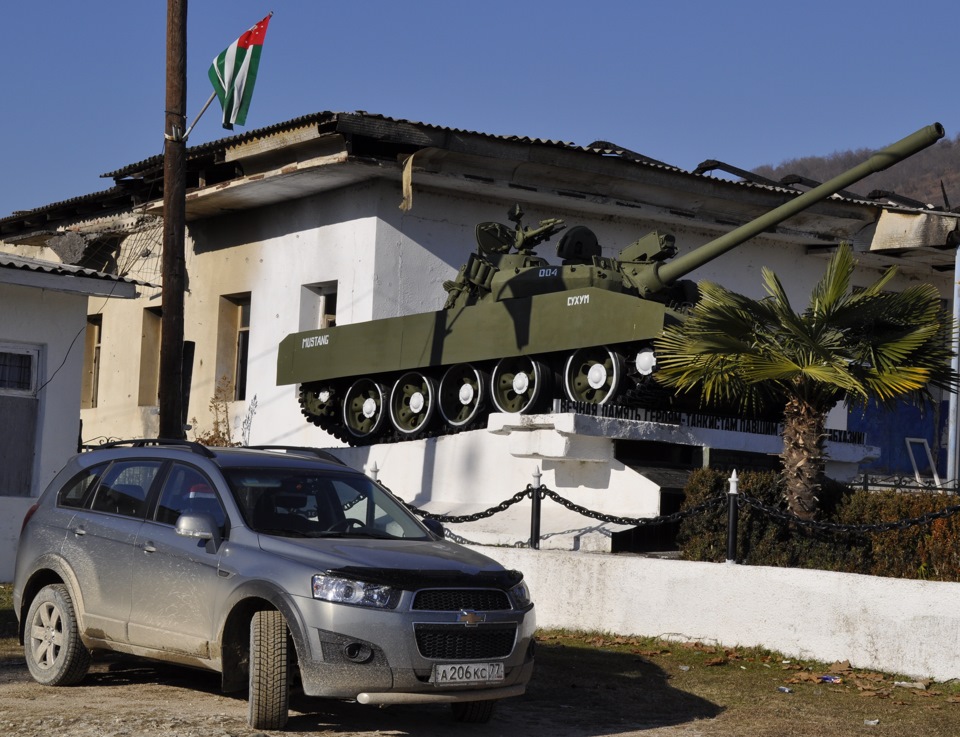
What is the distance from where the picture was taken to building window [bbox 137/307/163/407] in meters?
25.4

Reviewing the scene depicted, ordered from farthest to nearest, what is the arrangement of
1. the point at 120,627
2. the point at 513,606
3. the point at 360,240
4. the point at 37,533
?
1. the point at 360,240
2. the point at 37,533
3. the point at 120,627
4. the point at 513,606

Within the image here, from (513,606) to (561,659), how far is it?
312 centimetres

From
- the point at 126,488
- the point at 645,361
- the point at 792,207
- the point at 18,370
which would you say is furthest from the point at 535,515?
the point at 18,370

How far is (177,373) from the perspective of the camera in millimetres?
13070

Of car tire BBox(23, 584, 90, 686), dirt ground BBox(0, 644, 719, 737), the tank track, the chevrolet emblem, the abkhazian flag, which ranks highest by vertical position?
the abkhazian flag

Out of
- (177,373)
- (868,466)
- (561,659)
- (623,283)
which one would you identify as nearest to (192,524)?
(561,659)

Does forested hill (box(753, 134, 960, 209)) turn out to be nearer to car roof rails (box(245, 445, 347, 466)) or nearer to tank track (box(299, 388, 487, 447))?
tank track (box(299, 388, 487, 447))

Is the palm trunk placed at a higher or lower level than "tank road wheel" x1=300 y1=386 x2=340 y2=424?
lower

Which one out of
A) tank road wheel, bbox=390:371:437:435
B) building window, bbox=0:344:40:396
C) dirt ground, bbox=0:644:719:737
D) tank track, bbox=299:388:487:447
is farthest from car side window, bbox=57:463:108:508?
tank road wheel, bbox=390:371:437:435

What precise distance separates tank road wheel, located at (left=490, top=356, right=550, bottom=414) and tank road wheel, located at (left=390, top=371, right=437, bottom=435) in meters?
1.29

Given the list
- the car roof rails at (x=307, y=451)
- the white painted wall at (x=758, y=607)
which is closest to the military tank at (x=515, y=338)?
the white painted wall at (x=758, y=607)

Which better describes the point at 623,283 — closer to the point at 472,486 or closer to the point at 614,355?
the point at 614,355

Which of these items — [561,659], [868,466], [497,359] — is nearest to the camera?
[561,659]

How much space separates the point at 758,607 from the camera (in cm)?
1047
